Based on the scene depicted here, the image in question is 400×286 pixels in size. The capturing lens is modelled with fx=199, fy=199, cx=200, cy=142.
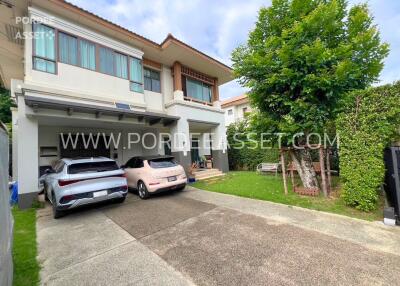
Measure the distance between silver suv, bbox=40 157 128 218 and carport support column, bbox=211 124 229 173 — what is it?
28.3 feet

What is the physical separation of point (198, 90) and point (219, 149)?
4568 mm

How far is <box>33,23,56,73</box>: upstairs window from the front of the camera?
7.94 metres

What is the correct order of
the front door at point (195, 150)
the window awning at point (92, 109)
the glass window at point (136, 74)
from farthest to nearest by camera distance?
the front door at point (195, 150)
the glass window at point (136, 74)
the window awning at point (92, 109)

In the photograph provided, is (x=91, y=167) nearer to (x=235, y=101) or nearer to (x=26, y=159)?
(x=26, y=159)

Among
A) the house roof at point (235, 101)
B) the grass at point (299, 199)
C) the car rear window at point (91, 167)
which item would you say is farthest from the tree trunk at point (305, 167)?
the house roof at point (235, 101)

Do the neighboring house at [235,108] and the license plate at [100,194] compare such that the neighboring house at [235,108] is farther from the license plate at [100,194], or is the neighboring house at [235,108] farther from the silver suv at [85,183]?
the license plate at [100,194]

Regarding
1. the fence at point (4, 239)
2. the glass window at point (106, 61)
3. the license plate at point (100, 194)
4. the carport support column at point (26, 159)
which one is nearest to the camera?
the fence at point (4, 239)

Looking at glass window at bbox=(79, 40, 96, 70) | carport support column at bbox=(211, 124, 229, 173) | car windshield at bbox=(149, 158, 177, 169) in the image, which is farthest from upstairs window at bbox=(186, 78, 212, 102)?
car windshield at bbox=(149, 158, 177, 169)

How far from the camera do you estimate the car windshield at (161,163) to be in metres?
8.02

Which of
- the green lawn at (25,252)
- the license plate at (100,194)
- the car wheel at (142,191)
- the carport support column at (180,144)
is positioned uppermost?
the carport support column at (180,144)

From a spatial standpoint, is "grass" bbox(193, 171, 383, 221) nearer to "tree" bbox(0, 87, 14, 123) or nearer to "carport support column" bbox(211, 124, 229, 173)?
"carport support column" bbox(211, 124, 229, 173)

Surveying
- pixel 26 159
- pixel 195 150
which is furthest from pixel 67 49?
pixel 195 150

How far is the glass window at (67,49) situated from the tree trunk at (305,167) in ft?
33.6

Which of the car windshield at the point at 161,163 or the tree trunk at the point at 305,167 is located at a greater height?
the car windshield at the point at 161,163
